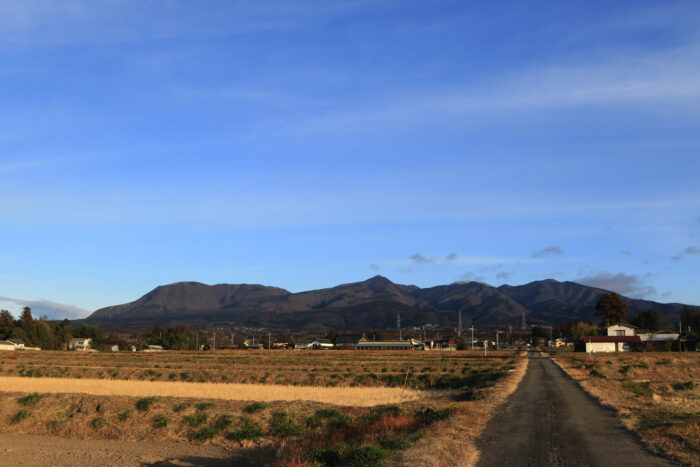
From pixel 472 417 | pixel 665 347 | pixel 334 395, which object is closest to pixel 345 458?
pixel 472 417

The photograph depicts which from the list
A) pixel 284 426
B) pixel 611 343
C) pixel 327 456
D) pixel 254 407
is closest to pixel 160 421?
pixel 254 407

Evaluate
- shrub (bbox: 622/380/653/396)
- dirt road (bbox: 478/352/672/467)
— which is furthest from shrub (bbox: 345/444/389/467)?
shrub (bbox: 622/380/653/396)

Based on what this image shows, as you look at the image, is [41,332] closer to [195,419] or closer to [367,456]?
[195,419]

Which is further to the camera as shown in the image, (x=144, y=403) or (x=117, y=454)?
(x=144, y=403)

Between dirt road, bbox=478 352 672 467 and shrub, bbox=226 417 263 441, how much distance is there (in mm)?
9732

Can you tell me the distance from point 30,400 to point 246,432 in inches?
567

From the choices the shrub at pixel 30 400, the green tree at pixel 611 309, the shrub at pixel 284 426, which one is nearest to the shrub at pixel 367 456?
the shrub at pixel 284 426

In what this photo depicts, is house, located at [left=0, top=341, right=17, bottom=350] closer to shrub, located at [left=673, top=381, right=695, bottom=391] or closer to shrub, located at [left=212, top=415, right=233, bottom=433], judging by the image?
shrub, located at [left=212, top=415, right=233, bottom=433]

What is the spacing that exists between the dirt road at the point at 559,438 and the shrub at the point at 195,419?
12.7 m

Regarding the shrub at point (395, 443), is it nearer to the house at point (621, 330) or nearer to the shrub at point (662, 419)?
the shrub at point (662, 419)

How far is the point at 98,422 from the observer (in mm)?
29047

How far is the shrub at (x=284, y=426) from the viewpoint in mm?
25609

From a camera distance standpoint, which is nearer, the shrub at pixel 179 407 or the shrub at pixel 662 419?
the shrub at pixel 662 419

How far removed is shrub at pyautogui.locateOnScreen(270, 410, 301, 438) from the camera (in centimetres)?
2561
